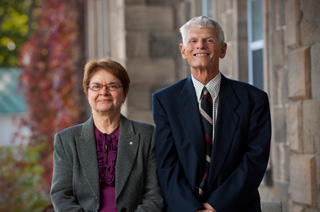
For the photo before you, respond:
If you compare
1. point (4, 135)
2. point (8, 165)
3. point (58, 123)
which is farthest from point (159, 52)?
point (4, 135)

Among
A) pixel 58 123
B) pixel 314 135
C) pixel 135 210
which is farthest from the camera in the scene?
pixel 58 123

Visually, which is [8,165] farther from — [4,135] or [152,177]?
[4,135]

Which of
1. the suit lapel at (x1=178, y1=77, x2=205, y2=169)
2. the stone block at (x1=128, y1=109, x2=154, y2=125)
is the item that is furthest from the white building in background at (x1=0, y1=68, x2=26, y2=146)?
the suit lapel at (x1=178, y1=77, x2=205, y2=169)

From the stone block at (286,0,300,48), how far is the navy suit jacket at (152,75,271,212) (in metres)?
0.69

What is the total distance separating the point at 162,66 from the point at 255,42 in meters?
1.32

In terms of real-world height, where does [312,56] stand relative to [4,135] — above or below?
above

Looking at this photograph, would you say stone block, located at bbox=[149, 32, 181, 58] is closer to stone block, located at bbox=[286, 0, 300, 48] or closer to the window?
the window

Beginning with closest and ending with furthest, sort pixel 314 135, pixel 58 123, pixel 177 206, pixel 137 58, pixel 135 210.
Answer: pixel 177 206, pixel 135 210, pixel 314 135, pixel 137 58, pixel 58 123

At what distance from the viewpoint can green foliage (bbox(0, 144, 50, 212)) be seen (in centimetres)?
789

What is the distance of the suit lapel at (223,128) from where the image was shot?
106 inches

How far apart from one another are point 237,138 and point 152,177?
1.63ft

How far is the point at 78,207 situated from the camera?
2.82 m

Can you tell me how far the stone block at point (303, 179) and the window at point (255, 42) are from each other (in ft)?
4.12

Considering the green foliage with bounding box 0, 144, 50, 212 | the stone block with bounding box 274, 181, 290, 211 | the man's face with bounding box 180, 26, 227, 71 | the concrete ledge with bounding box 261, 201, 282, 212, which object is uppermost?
the man's face with bounding box 180, 26, 227, 71
